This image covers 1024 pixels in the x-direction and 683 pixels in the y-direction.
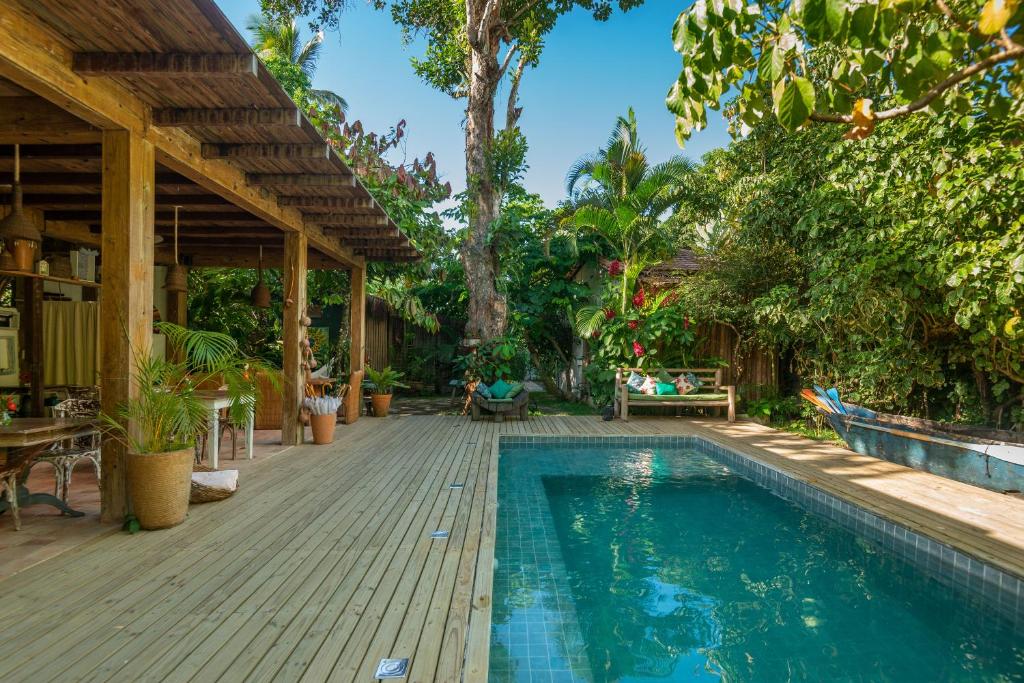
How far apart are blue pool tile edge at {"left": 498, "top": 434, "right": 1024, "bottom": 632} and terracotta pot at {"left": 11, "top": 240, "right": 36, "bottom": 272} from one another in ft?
21.4

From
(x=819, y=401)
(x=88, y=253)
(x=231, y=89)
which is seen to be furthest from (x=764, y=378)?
(x=88, y=253)

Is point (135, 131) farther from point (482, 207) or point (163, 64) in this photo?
point (482, 207)

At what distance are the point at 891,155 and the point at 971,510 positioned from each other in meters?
3.94

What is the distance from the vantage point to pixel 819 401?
22.1 feet

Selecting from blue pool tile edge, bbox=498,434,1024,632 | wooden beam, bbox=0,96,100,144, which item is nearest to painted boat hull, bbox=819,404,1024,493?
blue pool tile edge, bbox=498,434,1024,632

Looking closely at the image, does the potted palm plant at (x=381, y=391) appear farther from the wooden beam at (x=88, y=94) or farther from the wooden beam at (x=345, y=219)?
the wooden beam at (x=88, y=94)

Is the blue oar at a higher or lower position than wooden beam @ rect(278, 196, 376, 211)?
lower

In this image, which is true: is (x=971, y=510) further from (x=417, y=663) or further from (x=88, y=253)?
(x=88, y=253)

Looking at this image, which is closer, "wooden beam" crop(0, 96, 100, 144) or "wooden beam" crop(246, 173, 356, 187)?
"wooden beam" crop(0, 96, 100, 144)

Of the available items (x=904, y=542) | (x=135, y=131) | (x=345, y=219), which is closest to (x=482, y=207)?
(x=345, y=219)

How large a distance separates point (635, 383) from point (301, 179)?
19.5 feet

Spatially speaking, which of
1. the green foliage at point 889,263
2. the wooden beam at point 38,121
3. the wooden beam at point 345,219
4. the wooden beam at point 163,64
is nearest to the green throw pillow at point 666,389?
the green foliage at point 889,263

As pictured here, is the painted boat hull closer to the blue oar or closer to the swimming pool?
the blue oar

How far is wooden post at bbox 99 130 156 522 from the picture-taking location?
3.54 meters
